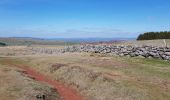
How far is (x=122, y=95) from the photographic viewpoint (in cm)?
2803

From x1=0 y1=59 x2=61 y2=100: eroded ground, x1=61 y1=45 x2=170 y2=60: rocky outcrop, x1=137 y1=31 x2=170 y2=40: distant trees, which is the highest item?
x1=137 y1=31 x2=170 y2=40: distant trees

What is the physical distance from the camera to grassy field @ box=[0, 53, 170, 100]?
1110 inches

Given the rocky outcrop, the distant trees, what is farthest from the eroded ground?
the distant trees

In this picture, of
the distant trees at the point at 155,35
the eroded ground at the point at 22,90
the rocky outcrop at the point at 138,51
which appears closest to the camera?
the eroded ground at the point at 22,90

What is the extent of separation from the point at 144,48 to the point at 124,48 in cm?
442

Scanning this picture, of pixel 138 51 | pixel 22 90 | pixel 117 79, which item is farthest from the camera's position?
pixel 138 51

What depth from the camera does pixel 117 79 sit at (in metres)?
32.5

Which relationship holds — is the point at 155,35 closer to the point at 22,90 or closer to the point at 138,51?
the point at 138,51

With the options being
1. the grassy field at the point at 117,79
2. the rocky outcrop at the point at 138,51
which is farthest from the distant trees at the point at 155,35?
the grassy field at the point at 117,79

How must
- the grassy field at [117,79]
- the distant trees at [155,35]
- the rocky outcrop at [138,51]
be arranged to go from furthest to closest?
the distant trees at [155,35]
the rocky outcrop at [138,51]
the grassy field at [117,79]

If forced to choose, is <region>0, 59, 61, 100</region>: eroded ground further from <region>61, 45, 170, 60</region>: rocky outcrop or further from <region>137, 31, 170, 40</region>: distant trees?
<region>137, 31, 170, 40</region>: distant trees

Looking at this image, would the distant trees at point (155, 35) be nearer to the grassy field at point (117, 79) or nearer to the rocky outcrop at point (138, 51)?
the rocky outcrop at point (138, 51)

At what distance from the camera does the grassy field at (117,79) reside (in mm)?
28203

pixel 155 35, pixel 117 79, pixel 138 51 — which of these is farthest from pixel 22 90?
pixel 155 35
